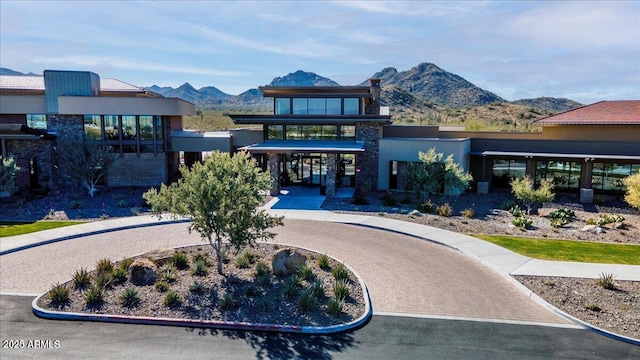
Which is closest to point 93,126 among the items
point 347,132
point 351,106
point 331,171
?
point 331,171

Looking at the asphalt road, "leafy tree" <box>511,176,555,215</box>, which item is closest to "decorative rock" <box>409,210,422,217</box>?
"leafy tree" <box>511,176,555,215</box>

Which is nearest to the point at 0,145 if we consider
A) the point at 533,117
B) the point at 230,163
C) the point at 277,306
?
the point at 230,163

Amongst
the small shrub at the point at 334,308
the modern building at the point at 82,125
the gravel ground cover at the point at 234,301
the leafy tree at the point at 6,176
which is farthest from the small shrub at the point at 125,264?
the modern building at the point at 82,125

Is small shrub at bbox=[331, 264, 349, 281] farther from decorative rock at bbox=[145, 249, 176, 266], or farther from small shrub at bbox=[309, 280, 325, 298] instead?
decorative rock at bbox=[145, 249, 176, 266]

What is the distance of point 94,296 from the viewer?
12656mm

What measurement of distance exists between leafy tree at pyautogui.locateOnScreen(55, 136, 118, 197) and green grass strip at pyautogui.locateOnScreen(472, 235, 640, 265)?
25.1m

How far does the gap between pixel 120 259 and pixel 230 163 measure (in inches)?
269

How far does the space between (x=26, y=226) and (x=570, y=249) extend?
86.8 ft

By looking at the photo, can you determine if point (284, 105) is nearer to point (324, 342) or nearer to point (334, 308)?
point (334, 308)

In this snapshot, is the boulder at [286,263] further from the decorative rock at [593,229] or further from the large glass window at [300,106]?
the large glass window at [300,106]

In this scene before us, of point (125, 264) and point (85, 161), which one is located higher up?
point (85, 161)

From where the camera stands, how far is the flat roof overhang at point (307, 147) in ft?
94.6

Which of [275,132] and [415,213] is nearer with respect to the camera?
[415,213]

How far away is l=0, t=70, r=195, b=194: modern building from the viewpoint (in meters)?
31.1
